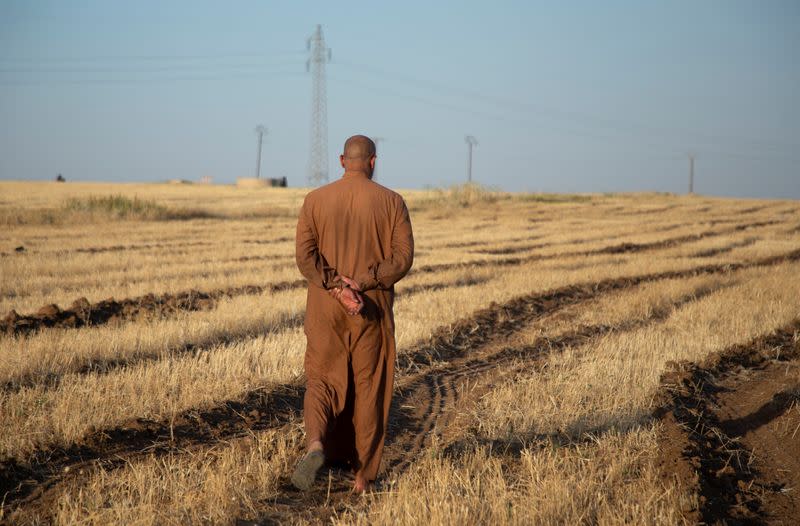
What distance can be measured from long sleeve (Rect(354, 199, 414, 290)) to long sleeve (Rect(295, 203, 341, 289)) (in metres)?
0.19

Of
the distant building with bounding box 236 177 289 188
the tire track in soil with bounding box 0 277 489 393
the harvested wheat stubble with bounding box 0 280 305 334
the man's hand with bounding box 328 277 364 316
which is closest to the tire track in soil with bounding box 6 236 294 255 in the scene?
the harvested wheat stubble with bounding box 0 280 305 334

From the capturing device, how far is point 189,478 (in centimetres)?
547

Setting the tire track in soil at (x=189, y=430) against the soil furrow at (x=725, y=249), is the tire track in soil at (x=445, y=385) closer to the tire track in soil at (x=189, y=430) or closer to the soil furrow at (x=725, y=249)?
the tire track in soil at (x=189, y=430)

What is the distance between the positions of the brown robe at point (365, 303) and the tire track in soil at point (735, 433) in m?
2.05

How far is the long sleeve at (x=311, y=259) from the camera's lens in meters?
5.70

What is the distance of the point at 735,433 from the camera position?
7.22 metres

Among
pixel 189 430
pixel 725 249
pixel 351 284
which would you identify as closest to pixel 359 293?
pixel 351 284

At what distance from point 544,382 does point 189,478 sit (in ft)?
13.3

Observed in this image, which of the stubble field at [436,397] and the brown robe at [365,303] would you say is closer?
the stubble field at [436,397]

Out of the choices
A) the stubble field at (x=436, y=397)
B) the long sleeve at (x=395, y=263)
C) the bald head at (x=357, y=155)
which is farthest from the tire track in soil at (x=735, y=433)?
the bald head at (x=357, y=155)

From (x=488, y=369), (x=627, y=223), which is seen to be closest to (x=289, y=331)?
(x=488, y=369)

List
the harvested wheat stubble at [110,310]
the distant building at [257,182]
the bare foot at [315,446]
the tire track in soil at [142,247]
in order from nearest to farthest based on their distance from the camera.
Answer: the bare foot at [315,446], the harvested wheat stubble at [110,310], the tire track in soil at [142,247], the distant building at [257,182]

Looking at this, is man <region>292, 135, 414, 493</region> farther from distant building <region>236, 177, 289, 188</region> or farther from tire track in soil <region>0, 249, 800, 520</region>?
distant building <region>236, 177, 289, 188</region>

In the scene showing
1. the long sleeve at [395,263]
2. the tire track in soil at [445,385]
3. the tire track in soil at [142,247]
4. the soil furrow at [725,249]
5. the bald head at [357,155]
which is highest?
the bald head at [357,155]
